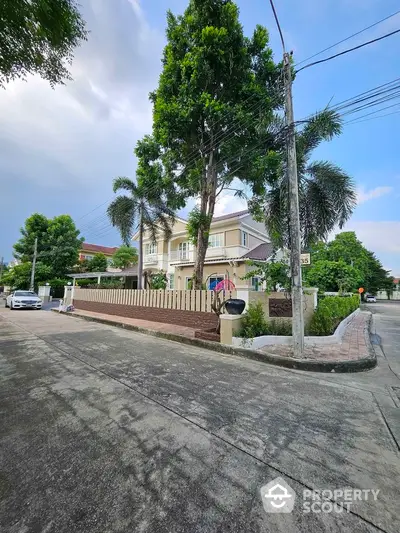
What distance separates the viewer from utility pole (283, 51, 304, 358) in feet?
18.0

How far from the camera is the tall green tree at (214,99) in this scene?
31.0ft

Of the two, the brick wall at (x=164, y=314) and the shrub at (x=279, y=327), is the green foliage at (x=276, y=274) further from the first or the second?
the brick wall at (x=164, y=314)

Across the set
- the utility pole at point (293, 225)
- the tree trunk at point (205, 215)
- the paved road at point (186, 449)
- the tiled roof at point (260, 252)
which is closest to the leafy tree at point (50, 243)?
the tiled roof at point (260, 252)

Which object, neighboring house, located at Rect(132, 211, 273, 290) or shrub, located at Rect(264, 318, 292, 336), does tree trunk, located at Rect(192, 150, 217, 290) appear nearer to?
shrub, located at Rect(264, 318, 292, 336)

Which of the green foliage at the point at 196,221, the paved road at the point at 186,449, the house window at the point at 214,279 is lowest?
the paved road at the point at 186,449

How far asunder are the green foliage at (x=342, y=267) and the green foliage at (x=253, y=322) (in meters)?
4.95

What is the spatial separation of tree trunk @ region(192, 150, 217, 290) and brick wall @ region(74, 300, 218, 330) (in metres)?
1.60

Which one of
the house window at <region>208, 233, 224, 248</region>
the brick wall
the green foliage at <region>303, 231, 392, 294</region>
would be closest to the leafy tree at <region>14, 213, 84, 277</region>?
the brick wall

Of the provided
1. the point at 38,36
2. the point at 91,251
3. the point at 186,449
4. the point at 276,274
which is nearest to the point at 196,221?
the point at 276,274

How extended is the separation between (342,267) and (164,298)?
15865 millimetres

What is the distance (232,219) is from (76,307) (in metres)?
13.4

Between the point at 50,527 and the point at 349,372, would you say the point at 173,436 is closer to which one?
the point at 50,527

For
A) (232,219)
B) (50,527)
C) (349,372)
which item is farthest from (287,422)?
(232,219)

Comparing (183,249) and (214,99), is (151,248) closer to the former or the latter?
(183,249)
